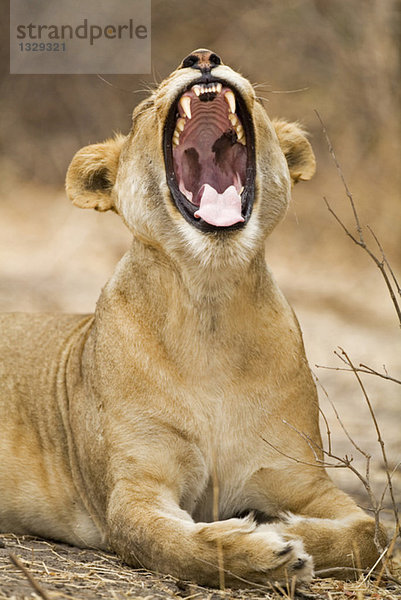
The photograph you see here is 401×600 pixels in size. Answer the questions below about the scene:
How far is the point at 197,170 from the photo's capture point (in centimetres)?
467

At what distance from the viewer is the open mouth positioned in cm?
427

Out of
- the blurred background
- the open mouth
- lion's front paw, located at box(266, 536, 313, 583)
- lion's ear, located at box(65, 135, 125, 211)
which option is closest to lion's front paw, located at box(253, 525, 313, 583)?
lion's front paw, located at box(266, 536, 313, 583)

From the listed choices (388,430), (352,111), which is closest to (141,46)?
(352,111)

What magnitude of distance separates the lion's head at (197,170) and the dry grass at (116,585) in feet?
4.17

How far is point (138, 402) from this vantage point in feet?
14.1

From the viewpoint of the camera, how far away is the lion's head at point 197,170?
13.9ft

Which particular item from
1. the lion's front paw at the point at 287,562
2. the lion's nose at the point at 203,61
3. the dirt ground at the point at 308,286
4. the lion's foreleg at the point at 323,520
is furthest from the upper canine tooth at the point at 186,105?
the dirt ground at the point at 308,286

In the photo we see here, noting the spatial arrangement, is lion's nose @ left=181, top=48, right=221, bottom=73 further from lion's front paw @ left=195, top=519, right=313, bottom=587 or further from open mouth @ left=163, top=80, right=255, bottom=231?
lion's front paw @ left=195, top=519, right=313, bottom=587

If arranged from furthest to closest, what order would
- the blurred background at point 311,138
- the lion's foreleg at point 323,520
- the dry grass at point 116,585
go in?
the blurred background at point 311,138, the lion's foreleg at point 323,520, the dry grass at point 116,585

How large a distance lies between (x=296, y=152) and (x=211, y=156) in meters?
0.45

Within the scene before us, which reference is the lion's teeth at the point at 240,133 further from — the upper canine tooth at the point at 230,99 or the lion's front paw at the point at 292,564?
the lion's front paw at the point at 292,564

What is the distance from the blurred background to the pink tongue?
17.4 ft

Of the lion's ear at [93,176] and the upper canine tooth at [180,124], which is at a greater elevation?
the upper canine tooth at [180,124]

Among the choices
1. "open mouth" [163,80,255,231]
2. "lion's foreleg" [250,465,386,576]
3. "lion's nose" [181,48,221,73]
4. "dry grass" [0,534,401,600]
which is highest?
"lion's nose" [181,48,221,73]
